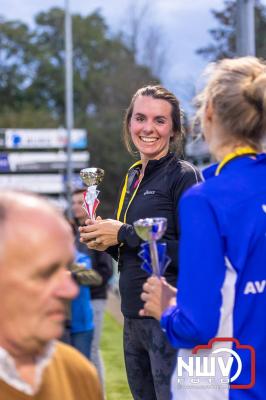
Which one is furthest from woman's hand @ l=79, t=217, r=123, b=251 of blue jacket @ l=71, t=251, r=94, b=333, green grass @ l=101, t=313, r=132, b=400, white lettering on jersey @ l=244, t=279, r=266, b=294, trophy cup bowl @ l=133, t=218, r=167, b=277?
green grass @ l=101, t=313, r=132, b=400

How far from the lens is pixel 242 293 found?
2.29 metres

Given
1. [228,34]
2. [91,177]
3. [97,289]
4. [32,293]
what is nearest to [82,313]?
[97,289]

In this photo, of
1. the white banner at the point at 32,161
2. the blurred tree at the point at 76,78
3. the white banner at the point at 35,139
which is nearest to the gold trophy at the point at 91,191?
the white banner at the point at 32,161

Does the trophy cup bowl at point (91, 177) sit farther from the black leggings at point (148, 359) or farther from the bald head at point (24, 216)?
the bald head at point (24, 216)

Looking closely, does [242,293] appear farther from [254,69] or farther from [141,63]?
[141,63]

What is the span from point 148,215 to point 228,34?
19.3 m

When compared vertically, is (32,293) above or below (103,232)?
above

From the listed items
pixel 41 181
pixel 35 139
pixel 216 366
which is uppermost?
pixel 216 366

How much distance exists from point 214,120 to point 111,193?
4090 cm

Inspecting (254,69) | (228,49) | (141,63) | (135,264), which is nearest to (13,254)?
(254,69)

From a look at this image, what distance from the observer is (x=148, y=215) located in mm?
3414

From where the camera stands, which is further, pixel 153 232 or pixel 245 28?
pixel 245 28

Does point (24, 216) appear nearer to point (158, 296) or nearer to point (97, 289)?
point (158, 296)

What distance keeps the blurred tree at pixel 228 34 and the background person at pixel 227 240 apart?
57.6ft
